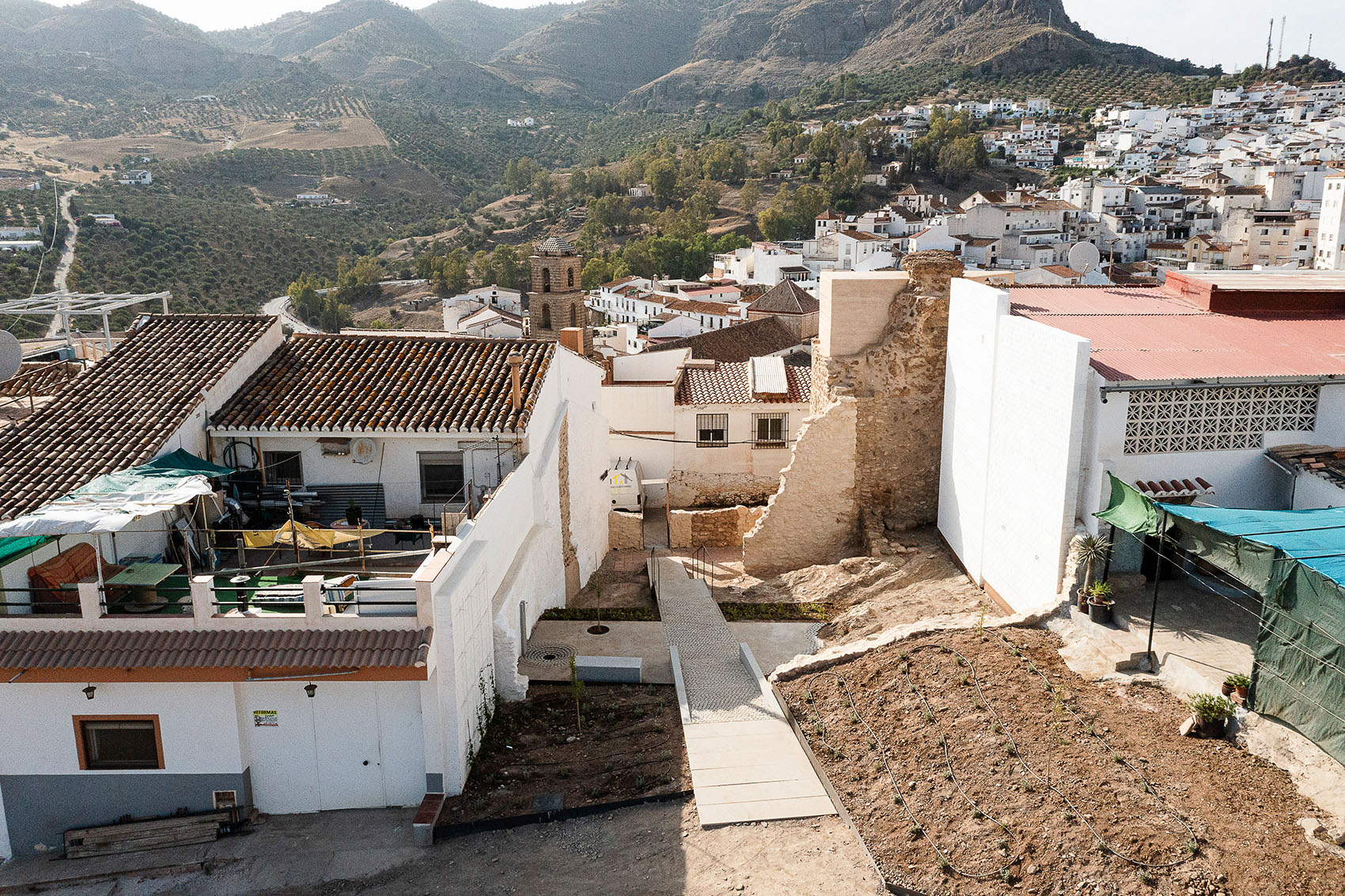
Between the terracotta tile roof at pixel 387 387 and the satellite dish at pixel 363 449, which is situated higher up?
the terracotta tile roof at pixel 387 387

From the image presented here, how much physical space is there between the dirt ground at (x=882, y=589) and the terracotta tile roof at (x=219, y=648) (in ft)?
25.1

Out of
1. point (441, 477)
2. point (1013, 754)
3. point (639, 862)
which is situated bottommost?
point (639, 862)

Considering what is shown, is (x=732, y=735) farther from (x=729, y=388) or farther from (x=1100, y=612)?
(x=729, y=388)

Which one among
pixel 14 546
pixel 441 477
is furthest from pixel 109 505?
pixel 441 477

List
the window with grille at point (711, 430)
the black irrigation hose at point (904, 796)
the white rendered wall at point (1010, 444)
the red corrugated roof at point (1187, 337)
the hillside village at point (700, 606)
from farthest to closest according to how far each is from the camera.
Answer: the window with grille at point (711, 430) → the red corrugated roof at point (1187, 337) → the white rendered wall at point (1010, 444) → the hillside village at point (700, 606) → the black irrigation hose at point (904, 796)

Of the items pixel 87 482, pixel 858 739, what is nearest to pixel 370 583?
pixel 87 482

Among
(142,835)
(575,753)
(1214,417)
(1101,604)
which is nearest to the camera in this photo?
(142,835)

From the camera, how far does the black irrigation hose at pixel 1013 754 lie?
7.75 m

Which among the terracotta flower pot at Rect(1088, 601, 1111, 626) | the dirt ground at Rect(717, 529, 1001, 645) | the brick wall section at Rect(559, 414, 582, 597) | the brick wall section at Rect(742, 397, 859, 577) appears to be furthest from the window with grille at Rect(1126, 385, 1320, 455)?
the brick wall section at Rect(559, 414, 582, 597)

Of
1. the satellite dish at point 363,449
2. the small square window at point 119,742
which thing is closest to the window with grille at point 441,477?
the satellite dish at point 363,449

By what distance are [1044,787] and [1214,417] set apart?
6.24m

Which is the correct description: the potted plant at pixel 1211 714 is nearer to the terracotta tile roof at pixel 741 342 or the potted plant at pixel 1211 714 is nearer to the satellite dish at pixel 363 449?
the satellite dish at pixel 363 449

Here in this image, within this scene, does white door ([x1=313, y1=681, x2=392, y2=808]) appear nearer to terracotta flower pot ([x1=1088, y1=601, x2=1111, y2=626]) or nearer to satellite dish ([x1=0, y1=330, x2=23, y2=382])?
terracotta flower pot ([x1=1088, y1=601, x2=1111, y2=626])

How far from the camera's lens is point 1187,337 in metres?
13.8
